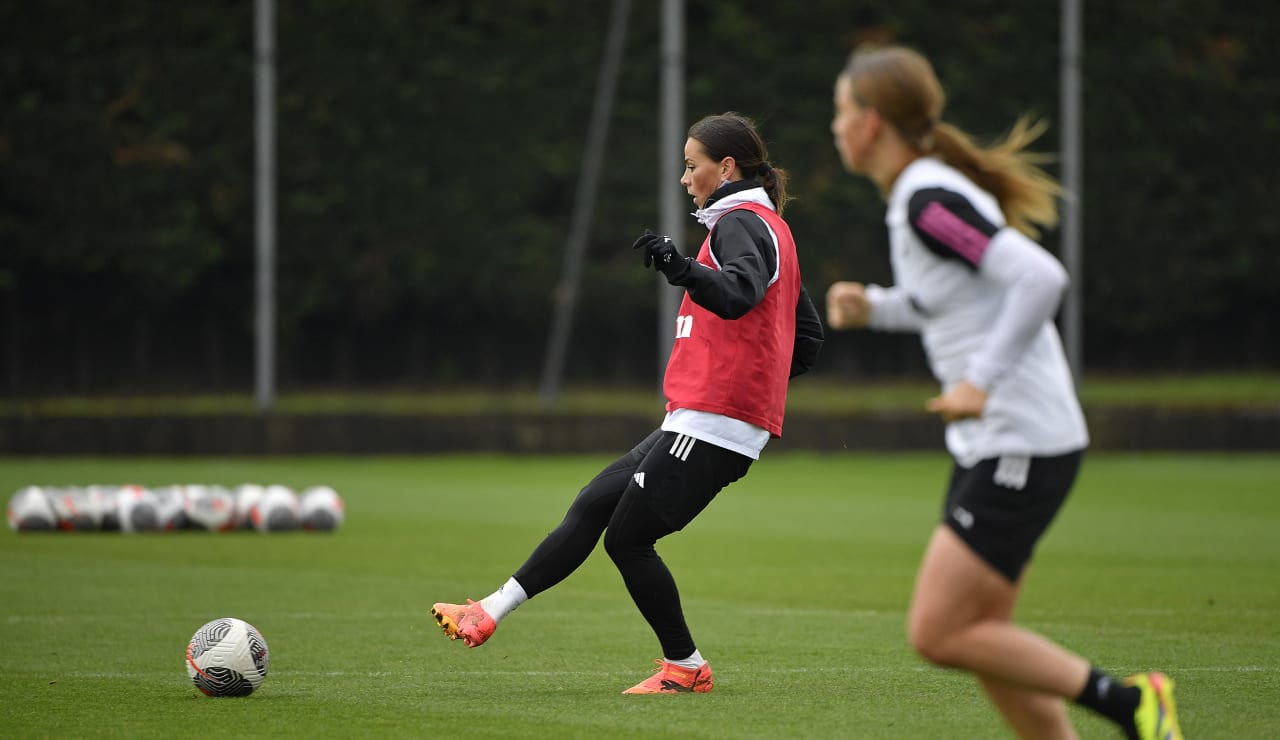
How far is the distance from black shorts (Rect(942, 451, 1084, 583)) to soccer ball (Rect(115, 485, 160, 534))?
11.6 meters

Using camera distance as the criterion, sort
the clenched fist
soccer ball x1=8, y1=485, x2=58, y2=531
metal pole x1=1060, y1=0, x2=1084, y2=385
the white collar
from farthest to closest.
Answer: metal pole x1=1060, y1=0, x2=1084, y2=385 → soccer ball x1=8, y1=485, x2=58, y2=531 → the white collar → the clenched fist

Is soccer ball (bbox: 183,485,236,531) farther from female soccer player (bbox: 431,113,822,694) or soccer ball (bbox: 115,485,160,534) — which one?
female soccer player (bbox: 431,113,822,694)

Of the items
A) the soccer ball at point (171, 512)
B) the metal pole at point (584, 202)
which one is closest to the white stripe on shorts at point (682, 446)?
the soccer ball at point (171, 512)

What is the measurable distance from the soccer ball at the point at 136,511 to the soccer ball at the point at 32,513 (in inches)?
21.2

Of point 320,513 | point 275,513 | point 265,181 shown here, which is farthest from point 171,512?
point 265,181

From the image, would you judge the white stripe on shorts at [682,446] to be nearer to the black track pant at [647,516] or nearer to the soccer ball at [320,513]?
the black track pant at [647,516]

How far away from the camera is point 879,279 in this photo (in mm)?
30391

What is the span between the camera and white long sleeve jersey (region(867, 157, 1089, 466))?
484cm

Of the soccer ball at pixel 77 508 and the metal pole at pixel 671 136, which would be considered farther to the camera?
the metal pole at pixel 671 136

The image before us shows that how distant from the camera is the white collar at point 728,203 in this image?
23.1 ft

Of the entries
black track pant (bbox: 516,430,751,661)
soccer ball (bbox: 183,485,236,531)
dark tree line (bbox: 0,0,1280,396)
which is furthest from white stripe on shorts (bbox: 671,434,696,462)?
dark tree line (bbox: 0,0,1280,396)

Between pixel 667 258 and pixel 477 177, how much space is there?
23.9 m

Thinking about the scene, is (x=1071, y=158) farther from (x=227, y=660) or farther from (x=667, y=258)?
(x=667, y=258)

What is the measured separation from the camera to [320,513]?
15562 millimetres
